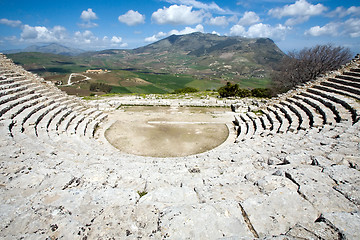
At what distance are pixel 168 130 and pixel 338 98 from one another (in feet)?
39.2

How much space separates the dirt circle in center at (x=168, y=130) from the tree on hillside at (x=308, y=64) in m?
13.4

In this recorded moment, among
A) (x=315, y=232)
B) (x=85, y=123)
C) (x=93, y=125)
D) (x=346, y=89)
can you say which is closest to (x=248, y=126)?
(x=346, y=89)

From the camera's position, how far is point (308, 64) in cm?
2409

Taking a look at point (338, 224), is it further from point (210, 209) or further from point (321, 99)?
point (321, 99)

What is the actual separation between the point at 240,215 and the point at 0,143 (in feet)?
27.6

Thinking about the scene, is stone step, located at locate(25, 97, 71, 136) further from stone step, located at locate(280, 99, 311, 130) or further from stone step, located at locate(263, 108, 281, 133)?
stone step, located at locate(280, 99, 311, 130)

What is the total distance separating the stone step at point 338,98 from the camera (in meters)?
9.79

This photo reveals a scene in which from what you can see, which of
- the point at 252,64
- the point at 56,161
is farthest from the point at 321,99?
the point at 252,64

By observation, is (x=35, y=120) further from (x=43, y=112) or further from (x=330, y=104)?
(x=330, y=104)

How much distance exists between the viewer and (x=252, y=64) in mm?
193375

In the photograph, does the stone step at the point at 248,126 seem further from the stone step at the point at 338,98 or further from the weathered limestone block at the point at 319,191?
the weathered limestone block at the point at 319,191

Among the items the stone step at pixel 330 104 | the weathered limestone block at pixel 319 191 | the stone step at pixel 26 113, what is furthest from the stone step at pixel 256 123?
the stone step at pixel 26 113

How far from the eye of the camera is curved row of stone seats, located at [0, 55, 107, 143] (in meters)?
9.45

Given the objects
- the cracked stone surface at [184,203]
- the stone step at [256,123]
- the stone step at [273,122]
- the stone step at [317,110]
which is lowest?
A: the stone step at [256,123]
